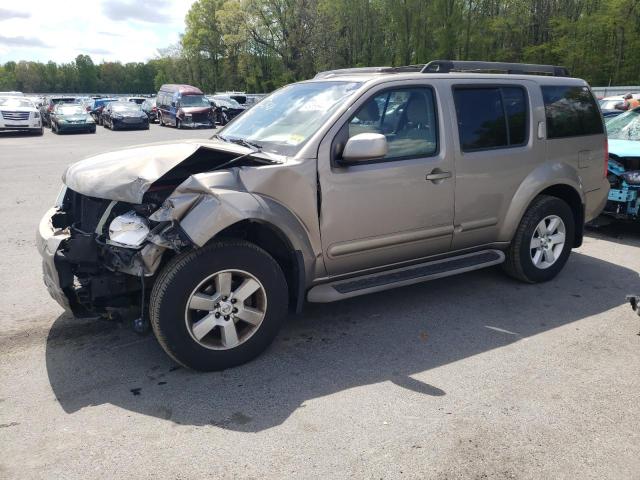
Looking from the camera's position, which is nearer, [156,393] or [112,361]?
[156,393]

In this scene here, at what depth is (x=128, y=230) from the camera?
3.41 metres

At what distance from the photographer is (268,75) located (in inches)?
2486

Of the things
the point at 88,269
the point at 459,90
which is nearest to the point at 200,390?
the point at 88,269

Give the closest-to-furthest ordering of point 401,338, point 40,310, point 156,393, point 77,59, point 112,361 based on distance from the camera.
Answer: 1. point 156,393
2. point 112,361
3. point 401,338
4. point 40,310
5. point 77,59

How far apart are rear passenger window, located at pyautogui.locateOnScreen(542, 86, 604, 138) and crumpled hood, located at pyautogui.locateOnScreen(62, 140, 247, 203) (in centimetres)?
307

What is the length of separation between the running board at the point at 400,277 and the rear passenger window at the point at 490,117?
3.10 ft

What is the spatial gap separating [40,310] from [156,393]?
181 centimetres

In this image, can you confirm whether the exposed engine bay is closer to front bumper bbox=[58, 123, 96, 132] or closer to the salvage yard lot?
the salvage yard lot

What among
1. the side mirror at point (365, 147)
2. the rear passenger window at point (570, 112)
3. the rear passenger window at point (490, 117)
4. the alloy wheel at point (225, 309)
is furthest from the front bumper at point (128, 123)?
the alloy wheel at point (225, 309)

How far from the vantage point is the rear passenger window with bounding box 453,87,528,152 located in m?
4.49

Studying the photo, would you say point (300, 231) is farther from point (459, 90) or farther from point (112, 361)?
point (459, 90)

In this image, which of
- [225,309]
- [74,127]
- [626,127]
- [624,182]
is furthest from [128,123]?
[225,309]

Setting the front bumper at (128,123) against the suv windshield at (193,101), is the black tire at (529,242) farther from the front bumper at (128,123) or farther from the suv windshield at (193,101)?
the front bumper at (128,123)

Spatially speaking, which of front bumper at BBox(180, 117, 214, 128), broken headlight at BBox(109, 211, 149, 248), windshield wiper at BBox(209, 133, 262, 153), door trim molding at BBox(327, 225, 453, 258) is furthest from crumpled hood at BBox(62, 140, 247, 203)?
front bumper at BBox(180, 117, 214, 128)
